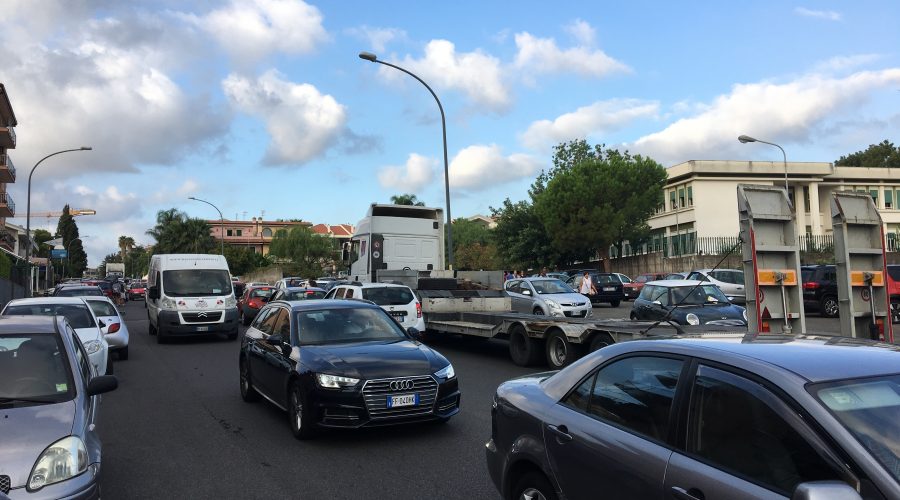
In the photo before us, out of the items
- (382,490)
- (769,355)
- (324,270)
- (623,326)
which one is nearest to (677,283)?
(623,326)

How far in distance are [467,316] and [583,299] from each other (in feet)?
24.9

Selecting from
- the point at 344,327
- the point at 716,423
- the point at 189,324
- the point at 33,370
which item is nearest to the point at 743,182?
the point at 189,324

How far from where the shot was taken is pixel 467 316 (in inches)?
578

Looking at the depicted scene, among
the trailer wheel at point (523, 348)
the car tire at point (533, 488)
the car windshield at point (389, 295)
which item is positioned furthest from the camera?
the car windshield at point (389, 295)

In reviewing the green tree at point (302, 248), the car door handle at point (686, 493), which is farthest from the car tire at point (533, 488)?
the green tree at point (302, 248)

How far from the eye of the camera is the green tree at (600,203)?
4603 centimetres

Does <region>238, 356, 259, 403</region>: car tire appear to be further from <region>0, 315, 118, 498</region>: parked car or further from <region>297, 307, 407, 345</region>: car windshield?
<region>0, 315, 118, 498</region>: parked car

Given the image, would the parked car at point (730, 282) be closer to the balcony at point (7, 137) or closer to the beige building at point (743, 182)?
the beige building at point (743, 182)

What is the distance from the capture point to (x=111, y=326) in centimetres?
1447

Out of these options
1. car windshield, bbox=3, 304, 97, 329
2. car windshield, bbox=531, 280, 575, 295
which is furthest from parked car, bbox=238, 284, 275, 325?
car windshield, bbox=3, 304, 97, 329

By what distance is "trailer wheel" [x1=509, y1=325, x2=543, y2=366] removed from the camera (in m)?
12.2

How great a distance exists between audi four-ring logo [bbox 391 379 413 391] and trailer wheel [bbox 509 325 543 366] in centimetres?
551

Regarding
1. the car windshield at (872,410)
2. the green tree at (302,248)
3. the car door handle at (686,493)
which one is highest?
the green tree at (302,248)

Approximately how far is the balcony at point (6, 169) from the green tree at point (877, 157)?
8178 centimetres
